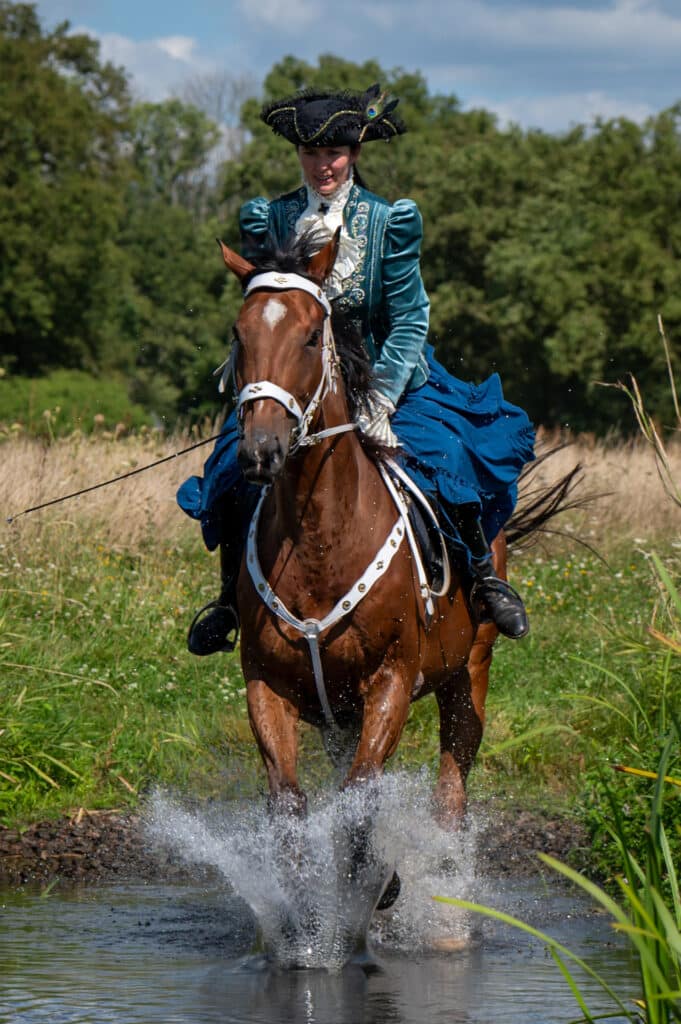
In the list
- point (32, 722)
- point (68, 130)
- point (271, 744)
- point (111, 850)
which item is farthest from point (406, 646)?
point (68, 130)

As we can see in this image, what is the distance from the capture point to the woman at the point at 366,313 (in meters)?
6.77

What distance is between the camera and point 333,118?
6.70 metres

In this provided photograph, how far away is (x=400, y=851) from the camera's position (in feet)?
20.7

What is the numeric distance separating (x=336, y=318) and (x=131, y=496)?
759cm

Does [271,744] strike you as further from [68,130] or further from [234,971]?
[68,130]

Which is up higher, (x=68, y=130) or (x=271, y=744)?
(x=68, y=130)

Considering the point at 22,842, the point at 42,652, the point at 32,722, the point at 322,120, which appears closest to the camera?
the point at 322,120

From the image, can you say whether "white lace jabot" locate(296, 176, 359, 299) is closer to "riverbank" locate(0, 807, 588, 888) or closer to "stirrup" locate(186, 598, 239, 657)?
"stirrup" locate(186, 598, 239, 657)

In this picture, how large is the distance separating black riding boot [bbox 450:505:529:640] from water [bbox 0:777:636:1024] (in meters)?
0.89

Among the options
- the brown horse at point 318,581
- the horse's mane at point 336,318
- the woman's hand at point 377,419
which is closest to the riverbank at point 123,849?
the brown horse at point 318,581

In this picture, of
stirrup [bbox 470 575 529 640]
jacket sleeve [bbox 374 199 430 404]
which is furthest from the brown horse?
stirrup [bbox 470 575 529 640]

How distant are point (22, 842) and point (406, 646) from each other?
9.91ft

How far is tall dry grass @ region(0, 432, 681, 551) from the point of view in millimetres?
12727

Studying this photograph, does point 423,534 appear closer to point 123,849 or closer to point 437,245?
point 123,849
